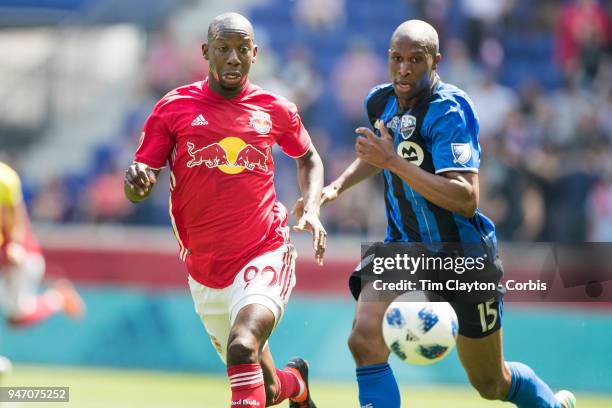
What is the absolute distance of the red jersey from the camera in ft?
23.1

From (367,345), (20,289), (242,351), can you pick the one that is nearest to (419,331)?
(367,345)

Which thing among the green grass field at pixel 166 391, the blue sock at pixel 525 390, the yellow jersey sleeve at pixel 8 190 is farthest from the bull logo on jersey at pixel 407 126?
the yellow jersey sleeve at pixel 8 190

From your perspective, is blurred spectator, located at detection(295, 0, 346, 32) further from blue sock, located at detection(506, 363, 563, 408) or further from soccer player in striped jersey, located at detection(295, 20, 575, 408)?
blue sock, located at detection(506, 363, 563, 408)

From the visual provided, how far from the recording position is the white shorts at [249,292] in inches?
271

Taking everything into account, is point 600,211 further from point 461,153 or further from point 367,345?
point 367,345

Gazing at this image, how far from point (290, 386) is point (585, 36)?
35.0 feet

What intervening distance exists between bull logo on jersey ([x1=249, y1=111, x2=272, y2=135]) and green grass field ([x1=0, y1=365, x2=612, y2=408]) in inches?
145

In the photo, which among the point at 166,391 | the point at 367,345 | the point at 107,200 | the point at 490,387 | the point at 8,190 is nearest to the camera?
the point at 367,345

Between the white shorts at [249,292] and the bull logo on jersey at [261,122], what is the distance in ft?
2.50

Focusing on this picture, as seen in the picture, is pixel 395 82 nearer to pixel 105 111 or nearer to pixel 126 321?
pixel 126 321

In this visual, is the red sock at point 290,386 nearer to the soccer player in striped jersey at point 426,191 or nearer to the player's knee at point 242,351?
the soccer player in striped jersey at point 426,191

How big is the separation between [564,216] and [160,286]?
5.27m

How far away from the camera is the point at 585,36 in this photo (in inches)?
657

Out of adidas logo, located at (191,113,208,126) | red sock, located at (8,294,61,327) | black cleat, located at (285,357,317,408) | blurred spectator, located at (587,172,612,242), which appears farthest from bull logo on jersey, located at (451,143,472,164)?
blurred spectator, located at (587,172,612,242)
